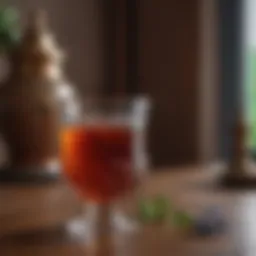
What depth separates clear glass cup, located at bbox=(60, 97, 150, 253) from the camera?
1124 mm

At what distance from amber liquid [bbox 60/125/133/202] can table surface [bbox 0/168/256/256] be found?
0.23ft

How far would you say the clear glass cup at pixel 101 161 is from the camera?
1.12 metres

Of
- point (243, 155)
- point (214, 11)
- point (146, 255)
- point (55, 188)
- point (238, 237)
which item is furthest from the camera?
point (214, 11)

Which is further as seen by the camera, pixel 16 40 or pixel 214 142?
pixel 214 142

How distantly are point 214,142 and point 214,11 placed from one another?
39cm

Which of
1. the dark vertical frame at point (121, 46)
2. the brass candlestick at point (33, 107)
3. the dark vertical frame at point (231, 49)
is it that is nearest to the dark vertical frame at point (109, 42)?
the dark vertical frame at point (121, 46)

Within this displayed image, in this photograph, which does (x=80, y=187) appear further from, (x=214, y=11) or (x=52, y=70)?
(x=214, y=11)

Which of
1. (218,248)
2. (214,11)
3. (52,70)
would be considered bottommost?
(218,248)

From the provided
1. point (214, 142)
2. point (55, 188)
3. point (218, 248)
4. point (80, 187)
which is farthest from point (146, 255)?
point (214, 142)

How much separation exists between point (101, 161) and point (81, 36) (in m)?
1.58

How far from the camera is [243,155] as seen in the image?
171 cm

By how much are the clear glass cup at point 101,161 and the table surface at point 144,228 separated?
0.05 m

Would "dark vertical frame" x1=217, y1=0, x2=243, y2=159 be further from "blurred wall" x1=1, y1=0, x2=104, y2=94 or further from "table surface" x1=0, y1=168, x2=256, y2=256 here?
"table surface" x1=0, y1=168, x2=256, y2=256

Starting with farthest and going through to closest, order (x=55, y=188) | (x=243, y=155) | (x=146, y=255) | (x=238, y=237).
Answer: (x=243, y=155) → (x=55, y=188) → (x=238, y=237) → (x=146, y=255)
